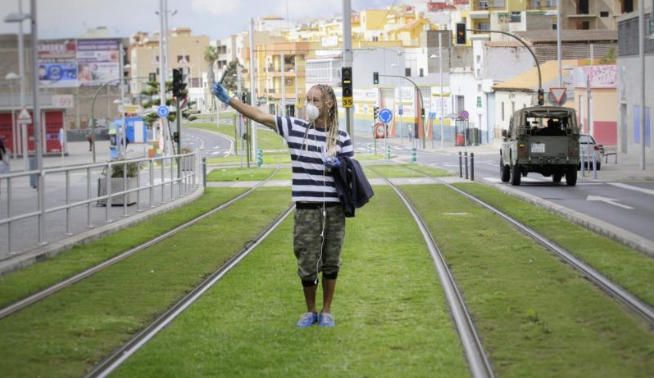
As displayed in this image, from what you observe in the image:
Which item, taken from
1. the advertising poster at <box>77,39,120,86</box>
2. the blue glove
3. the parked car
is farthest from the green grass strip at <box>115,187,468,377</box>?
the advertising poster at <box>77,39,120,86</box>

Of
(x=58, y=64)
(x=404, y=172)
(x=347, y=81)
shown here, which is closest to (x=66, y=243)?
(x=347, y=81)

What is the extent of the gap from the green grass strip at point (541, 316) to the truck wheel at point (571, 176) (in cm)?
2138

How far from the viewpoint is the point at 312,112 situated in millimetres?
12141

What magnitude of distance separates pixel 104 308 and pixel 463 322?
3914 mm

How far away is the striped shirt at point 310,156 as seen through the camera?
1237 centimetres

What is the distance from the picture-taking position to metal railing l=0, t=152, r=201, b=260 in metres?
20.5

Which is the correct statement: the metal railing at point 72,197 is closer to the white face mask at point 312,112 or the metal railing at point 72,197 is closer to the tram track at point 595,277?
the tram track at point 595,277

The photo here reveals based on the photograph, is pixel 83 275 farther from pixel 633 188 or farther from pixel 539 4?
pixel 539 4

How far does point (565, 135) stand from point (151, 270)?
26435mm

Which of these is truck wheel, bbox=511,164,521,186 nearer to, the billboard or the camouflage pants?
the camouflage pants

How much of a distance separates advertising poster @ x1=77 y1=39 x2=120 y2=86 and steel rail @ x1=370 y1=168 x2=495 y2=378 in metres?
144

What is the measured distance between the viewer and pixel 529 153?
42.3 metres

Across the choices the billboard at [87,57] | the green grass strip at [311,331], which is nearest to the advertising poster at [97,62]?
the billboard at [87,57]

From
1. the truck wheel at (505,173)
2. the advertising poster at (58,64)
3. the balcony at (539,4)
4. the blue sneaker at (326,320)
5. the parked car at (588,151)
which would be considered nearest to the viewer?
the blue sneaker at (326,320)
